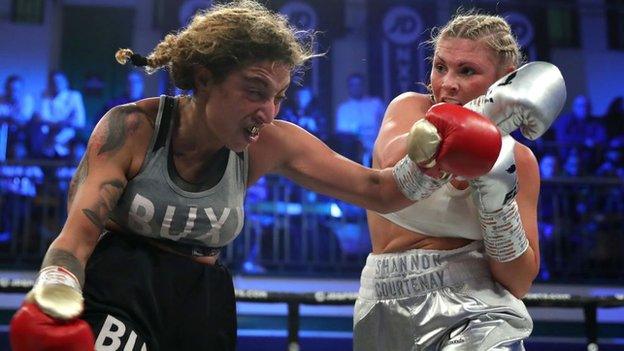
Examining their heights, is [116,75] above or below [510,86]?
above

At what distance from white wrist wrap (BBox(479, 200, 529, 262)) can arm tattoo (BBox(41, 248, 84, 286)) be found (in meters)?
0.85

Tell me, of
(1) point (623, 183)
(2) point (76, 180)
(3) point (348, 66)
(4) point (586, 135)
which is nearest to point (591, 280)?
(1) point (623, 183)

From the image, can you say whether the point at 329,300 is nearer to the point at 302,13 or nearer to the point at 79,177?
the point at 79,177

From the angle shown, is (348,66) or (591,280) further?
(348,66)

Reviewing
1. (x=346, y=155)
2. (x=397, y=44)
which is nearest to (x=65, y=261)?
(x=346, y=155)

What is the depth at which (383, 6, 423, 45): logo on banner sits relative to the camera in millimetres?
7086

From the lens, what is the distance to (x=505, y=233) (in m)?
1.63

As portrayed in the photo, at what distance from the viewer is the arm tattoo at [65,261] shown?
4.55ft

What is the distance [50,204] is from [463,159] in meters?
4.15

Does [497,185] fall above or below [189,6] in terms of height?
below

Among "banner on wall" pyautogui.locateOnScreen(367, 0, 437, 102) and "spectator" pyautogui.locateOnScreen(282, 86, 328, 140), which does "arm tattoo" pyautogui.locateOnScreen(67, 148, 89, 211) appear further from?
"banner on wall" pyautogui.locateOnScreen(367, 0, 437, 102)

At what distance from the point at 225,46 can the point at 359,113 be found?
4.44m

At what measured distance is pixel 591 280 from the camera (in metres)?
5.26

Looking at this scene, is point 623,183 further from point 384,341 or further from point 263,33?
point 263,33
